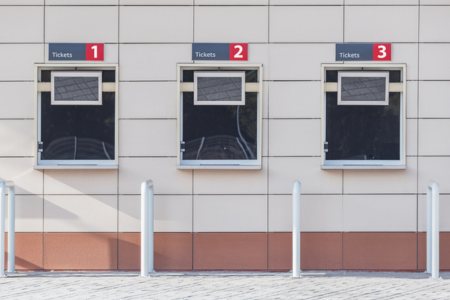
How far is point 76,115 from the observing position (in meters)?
15.2

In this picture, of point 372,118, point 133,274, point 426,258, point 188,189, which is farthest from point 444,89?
point 133,274

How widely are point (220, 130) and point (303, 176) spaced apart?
1249 millimetres

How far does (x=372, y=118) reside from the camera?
15.2 metres

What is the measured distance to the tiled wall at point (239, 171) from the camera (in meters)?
15.0

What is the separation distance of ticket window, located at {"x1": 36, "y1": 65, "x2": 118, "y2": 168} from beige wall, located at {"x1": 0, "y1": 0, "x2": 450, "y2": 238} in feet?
0.64

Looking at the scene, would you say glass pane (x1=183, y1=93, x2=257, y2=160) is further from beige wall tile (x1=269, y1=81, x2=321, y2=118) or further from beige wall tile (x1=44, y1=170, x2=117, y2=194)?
beige wall tile (x1=44, y1=170, x2=117, y2=194)

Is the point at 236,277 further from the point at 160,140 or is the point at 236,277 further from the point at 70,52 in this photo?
the point at 70,52

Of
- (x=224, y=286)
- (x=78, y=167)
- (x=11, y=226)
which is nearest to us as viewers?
(x=224, y=286)
